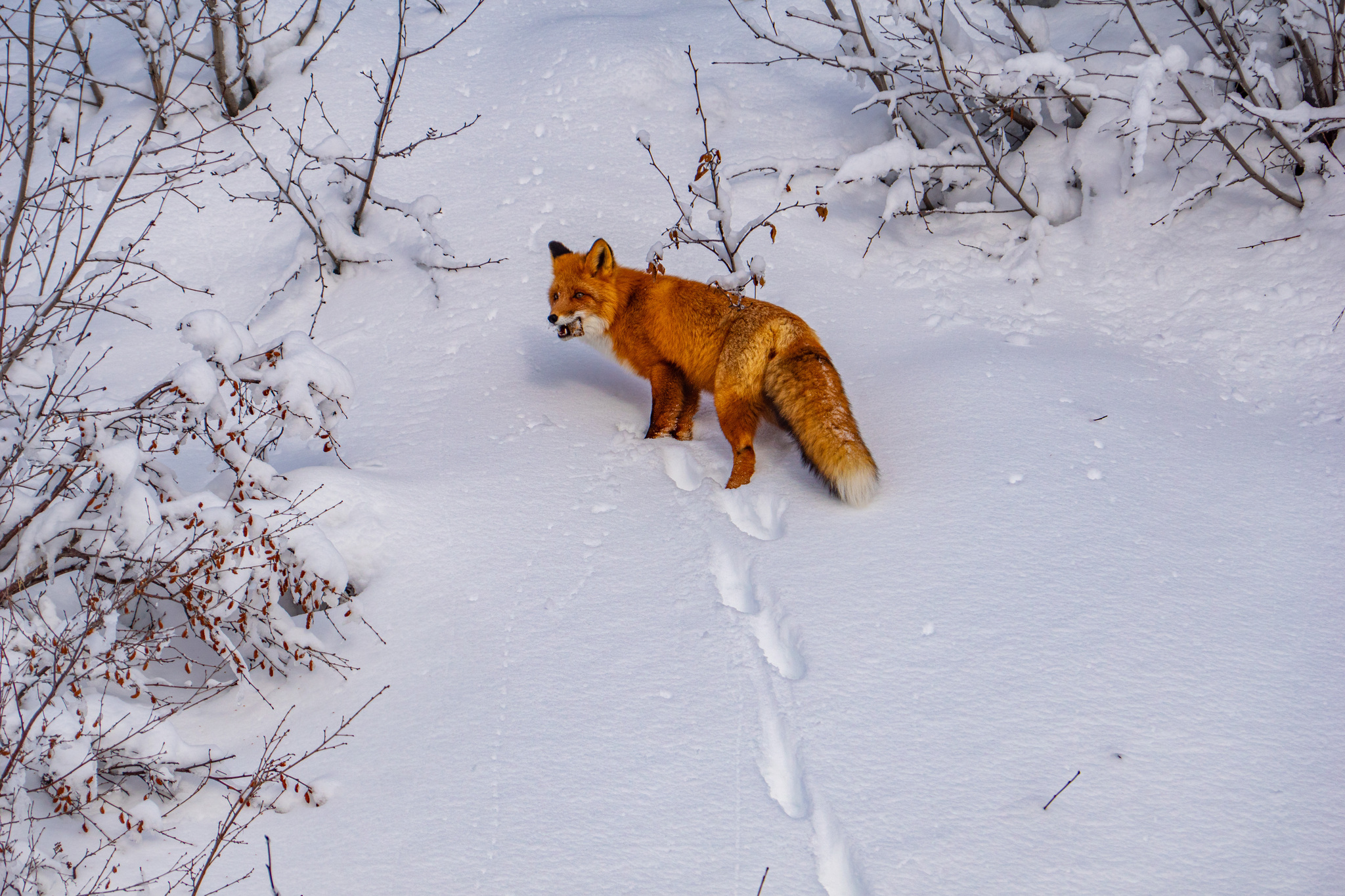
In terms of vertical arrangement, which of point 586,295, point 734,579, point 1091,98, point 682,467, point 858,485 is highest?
point 1091,98

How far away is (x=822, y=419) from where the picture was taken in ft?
13.7

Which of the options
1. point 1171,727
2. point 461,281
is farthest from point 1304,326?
point 461,281

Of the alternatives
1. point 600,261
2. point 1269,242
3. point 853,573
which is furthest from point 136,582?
point 1269,242

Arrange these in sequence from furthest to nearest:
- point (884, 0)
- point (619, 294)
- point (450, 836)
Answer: point (884, 0), point (619, 294), point (450, 836)

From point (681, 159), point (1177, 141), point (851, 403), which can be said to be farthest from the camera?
point (681, 159)

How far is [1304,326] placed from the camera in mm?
5105

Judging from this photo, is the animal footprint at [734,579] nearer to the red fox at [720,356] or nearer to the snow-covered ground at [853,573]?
the snow-covered ground at [853,573]

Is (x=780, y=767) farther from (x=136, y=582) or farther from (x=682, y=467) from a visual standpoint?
(x=136, y=582)

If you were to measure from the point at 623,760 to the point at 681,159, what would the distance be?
17.6ft

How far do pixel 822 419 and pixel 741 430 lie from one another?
21.3 inches

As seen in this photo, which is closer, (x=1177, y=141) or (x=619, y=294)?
(x=619, y=294)

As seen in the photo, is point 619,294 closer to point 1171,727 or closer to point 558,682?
point 558,682

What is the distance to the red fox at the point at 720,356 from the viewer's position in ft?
13.6

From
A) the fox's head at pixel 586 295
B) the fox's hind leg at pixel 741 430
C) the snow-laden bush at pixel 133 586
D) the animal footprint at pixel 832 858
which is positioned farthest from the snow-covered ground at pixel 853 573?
the fox's head at pixel 586 295
